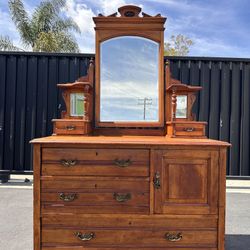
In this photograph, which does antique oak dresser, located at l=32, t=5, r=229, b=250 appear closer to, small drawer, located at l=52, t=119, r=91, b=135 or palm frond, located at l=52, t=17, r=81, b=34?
small drawer, located at l=52, t=119, r=91, b=135

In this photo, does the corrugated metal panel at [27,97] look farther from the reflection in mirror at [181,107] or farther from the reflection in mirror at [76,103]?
the reflection in mirror at [181,107]

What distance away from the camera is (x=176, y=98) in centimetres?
253

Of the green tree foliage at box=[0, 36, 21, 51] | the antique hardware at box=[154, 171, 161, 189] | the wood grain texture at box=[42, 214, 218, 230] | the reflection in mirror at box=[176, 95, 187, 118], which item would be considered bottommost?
the wood grain texture at box=[42, 214, 218, 230]

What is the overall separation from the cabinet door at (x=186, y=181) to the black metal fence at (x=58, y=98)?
11.0ft

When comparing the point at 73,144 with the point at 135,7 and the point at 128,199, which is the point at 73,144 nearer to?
the point at 128,199

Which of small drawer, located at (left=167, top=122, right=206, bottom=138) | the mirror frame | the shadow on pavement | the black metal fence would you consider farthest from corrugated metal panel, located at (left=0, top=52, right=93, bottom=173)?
the shadow on pavement

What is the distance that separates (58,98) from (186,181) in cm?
381

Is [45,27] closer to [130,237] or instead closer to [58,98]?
[58,98]

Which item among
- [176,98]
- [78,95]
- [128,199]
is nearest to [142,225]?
[128,199]

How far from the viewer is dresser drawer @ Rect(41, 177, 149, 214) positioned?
213 cm

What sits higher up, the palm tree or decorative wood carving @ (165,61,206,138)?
the palm tree

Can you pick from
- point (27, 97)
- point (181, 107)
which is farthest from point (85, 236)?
point (27, 97)

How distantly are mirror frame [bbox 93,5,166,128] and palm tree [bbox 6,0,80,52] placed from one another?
28.3 feet

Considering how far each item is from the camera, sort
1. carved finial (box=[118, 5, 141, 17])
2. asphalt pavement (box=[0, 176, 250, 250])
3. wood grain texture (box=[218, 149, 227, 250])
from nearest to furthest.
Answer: wood grain texture (box=[218, 149, 227, 250]) < carved finial (box=[118, 5, 141, 17]) < asphalt pavement (box=[0, 176, 250, 250])
